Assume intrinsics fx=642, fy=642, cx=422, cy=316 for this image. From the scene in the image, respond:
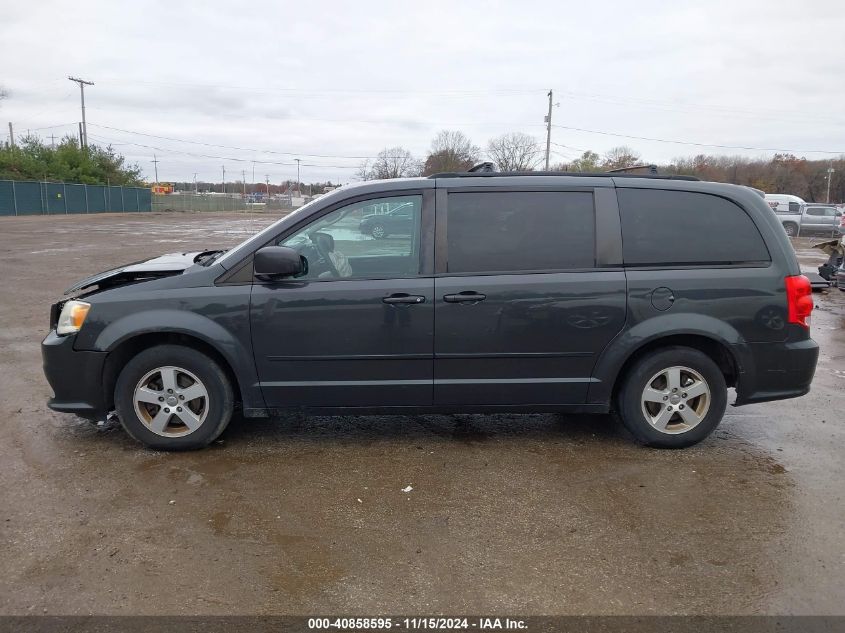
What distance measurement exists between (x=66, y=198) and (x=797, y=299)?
55.1m

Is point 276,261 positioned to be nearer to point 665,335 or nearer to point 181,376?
point 181,376

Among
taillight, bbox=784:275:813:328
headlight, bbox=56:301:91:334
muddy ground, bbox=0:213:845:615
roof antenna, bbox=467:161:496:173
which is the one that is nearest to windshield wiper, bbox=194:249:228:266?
headlight, bbox=56:301:91:334

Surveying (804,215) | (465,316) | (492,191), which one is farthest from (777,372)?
(804,215)

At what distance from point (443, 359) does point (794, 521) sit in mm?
2157

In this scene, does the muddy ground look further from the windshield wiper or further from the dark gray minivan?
the windshield wiper

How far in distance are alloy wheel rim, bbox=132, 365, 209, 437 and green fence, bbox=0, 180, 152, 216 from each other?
156 ft

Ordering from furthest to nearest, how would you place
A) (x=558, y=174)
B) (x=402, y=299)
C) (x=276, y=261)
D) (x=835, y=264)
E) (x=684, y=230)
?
(x=835, y=264), (x=558, y=174), (x=684, y=230), (x=402, y=299), (x=276, y=261)

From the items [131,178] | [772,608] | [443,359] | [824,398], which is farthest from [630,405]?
[131,178]

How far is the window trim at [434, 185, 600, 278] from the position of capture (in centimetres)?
416

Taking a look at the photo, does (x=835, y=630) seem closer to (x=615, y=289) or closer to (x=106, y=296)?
(x=615, y=289)

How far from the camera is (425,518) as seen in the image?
346 centimetres

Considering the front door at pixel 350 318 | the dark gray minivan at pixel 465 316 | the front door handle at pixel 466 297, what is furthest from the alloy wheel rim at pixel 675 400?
the front door at pixel 350 318

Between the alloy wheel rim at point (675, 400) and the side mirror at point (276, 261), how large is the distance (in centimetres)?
246

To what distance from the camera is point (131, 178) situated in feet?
203
